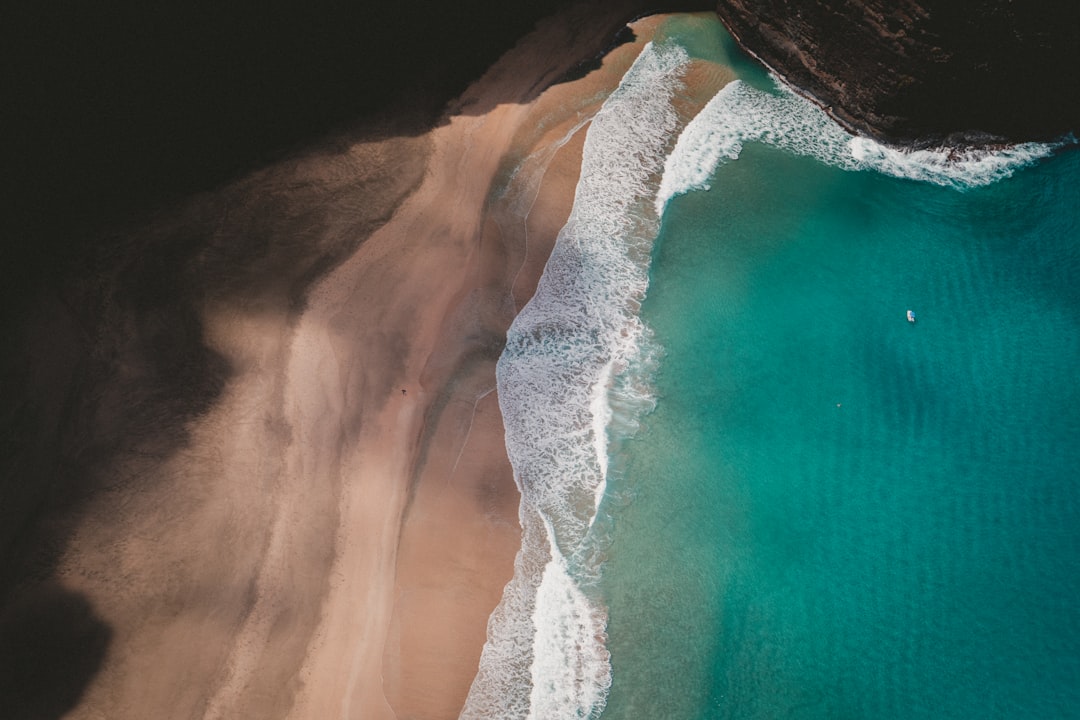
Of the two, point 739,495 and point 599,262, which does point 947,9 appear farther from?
point 739,495

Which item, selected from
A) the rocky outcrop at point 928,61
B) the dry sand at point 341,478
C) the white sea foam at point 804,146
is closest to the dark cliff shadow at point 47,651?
the dry sand at point 341,478

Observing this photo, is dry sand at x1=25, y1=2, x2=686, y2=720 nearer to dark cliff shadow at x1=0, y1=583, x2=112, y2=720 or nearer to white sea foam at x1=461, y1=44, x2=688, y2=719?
dark cliff shadow at x1=0, y1=583, x2=112, y2=720

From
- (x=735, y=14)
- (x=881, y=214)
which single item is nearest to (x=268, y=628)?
(x=881, y=214)

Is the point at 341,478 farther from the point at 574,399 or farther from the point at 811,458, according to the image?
the point at 811,458

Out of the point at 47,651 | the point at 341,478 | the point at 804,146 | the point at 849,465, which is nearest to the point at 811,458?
the point at 849,465

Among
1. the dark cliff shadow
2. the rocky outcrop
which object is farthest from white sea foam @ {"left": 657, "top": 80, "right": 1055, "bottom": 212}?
the dark cliff shadow

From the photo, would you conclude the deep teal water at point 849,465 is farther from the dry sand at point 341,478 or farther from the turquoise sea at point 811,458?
the dry sand at point 341,478
